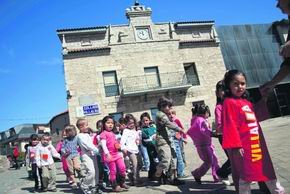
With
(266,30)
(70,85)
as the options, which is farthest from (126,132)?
(266,30)

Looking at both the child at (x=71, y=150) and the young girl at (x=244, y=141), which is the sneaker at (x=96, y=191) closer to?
the child at (x=71, y=150)

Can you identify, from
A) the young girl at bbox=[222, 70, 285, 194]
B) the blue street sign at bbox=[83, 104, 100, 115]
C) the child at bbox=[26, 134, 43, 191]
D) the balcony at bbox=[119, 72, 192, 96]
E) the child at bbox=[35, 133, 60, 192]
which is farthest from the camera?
the balcony at bbox=[119, 72, 192, 96]

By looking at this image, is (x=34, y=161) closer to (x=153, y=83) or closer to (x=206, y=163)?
(x=206, y=163)

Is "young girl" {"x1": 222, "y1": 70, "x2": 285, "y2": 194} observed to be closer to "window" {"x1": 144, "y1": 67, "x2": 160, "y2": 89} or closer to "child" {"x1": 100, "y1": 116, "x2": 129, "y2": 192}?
"child" {"x1": 100, "y1": 116, "x2": 129, "y2": 192}

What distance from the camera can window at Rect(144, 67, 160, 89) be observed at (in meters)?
21.0

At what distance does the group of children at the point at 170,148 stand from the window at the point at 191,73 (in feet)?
49.8

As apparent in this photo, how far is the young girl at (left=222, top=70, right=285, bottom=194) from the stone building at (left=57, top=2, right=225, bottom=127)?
16.8m

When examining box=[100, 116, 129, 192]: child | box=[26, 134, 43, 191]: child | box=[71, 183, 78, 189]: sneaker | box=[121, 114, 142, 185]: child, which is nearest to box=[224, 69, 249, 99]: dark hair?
box=[100, 116, 129, 192]: child

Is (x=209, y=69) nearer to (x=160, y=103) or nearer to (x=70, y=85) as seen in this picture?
(x=70, y=85)

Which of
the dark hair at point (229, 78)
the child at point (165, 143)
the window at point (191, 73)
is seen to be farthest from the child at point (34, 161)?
the window at point (191, 73)

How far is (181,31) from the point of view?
22.7m

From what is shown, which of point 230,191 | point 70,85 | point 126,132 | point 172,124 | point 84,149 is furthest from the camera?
point 70,85

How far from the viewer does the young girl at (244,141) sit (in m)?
3.11

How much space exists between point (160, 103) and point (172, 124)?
0.49 metres
